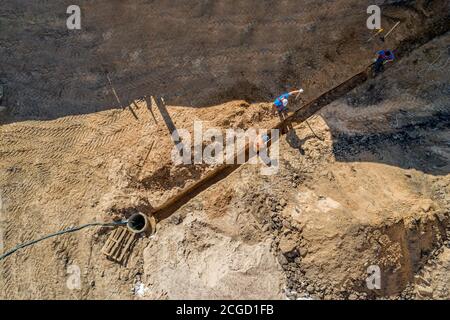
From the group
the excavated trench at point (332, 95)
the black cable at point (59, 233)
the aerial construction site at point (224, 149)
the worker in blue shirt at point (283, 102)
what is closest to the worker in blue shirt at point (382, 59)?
the aerial construction site at point (224, 149)

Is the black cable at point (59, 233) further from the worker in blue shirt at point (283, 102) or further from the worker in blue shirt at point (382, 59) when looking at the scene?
the worker in blue shirt at point (382, 59)

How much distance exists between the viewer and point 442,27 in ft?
29.3

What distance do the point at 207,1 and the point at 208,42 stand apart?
102 centimetres

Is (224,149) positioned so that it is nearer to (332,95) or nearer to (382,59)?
(332,95)

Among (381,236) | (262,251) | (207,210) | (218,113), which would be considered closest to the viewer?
(381,236)

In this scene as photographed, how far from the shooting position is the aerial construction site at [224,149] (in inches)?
283

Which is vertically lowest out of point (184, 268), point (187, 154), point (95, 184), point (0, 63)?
point (184, 268)

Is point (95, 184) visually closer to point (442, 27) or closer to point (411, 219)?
point (411, 219)

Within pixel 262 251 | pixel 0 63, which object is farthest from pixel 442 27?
pixel 0 63

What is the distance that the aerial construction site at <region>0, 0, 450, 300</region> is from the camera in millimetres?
7184

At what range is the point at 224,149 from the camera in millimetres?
8531

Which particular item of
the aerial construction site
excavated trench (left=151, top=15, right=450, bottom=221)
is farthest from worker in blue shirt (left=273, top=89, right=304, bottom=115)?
excavated trench (left=151, top=15, right=450, bottom=221)

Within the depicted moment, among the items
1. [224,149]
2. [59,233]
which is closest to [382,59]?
[224,149]

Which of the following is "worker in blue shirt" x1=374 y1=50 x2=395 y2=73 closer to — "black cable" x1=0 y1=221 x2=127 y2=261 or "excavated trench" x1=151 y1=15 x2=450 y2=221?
"excavated trench" x1=151 y1=15 x2=450 y2=221
